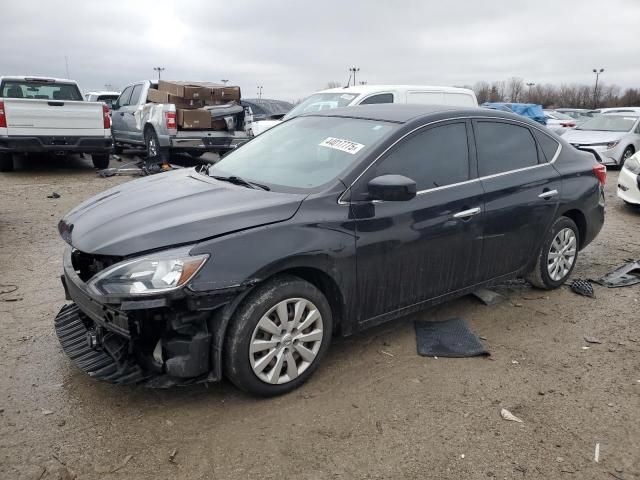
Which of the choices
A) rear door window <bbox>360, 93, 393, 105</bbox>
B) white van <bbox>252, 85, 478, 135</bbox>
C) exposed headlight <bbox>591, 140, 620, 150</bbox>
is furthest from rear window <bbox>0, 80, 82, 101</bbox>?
exposed headlight <bbox>591, 140, 620, 150</bbox>

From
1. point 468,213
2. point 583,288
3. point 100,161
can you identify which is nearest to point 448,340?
point 468,213

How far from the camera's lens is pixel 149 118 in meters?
11.8

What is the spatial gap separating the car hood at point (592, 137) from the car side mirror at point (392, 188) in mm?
12568

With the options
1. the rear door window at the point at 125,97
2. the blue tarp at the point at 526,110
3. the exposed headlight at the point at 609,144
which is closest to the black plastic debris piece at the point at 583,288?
the exposed headlight at the point at 609,144

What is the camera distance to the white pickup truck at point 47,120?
1022 cm

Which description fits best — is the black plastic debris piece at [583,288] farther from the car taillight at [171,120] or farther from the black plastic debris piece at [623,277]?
the car taillight at [171,120]

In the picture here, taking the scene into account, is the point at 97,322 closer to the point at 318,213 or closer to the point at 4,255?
the point at 318,213

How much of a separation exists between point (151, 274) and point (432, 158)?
2.11 metres

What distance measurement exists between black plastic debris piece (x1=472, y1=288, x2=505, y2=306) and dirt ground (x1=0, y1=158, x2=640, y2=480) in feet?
1.05

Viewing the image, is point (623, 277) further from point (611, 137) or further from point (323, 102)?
point (611, 137)

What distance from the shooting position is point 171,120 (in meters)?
11.0

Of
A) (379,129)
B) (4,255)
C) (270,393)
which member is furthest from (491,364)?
(4,255)

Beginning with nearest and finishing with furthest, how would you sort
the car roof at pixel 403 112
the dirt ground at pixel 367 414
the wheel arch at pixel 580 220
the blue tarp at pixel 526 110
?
the dirt ground at pixel 367 414 < the car roof at pixel 403 112 < the wheel arch at pixel 580 220 < the blue tarp at pixel 526 110

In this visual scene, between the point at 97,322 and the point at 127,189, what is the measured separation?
1180mm
